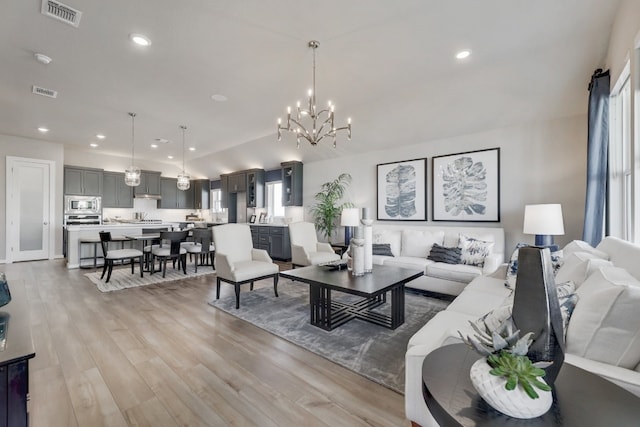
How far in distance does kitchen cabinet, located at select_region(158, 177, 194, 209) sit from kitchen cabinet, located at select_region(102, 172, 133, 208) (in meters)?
1.00

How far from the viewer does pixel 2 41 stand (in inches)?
113

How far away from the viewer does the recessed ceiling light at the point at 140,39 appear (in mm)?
2752

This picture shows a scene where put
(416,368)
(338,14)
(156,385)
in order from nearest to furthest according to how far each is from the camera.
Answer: (416,368), (156,385), (338,14)

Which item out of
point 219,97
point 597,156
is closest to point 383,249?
point 597,156

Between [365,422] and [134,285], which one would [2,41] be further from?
[365,422]

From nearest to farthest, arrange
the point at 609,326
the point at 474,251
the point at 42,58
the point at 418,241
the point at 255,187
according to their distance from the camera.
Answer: the point at 609,326 < the point at 42,58 < the point at 474,251 < the point at 418,241 < the point at 255,187

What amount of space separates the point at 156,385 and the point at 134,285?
318 cm

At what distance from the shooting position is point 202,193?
1006cm

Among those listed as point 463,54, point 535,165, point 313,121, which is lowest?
point 535,165

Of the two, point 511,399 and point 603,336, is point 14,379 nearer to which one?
point 511,399

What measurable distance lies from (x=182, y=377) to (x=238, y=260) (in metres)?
2.08

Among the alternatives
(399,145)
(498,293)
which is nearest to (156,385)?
(498,293)

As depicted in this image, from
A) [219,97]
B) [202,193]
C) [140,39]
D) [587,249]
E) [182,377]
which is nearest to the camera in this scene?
[182,377]

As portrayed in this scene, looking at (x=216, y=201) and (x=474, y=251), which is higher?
(x=216, y=201)
